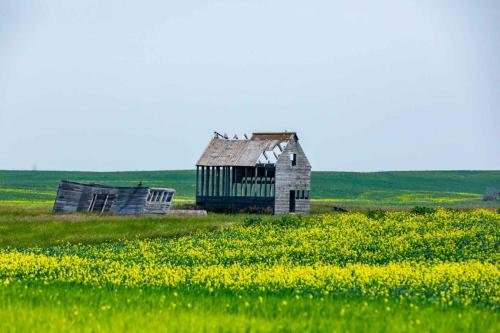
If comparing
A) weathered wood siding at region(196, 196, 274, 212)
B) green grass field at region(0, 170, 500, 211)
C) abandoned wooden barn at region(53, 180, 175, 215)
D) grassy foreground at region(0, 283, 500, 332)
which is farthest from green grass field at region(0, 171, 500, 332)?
green grass field at region(0, 170, 500, 211)

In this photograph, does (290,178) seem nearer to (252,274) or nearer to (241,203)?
(241,203)

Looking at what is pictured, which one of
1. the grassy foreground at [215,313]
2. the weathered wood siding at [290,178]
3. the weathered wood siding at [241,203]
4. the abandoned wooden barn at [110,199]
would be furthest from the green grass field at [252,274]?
the weathered wood siding at [290,178]

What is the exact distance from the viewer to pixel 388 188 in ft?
594

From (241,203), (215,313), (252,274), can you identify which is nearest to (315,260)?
(252,274)

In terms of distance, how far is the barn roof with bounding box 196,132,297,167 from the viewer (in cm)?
7769

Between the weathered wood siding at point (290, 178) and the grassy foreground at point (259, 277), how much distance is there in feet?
63.0

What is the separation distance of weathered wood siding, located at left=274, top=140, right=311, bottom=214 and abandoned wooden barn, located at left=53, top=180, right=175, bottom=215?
8.77 metres

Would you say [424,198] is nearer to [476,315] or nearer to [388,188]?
[388,188]

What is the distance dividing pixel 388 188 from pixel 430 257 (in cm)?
14322

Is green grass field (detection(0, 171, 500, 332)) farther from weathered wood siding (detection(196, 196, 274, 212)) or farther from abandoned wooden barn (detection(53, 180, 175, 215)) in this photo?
weathered wood siding (detection(196, 196, 274, 212))

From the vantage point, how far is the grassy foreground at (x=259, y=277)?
65.6ft

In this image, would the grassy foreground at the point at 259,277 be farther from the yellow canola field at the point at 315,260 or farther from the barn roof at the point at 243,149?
the barn roof at the point at 243,149

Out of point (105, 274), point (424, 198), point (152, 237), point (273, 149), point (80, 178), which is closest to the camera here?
point (105, 274)

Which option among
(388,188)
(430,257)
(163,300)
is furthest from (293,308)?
(388,188)
